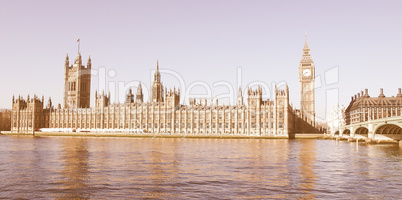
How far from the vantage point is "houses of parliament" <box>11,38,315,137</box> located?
13375 centimetres

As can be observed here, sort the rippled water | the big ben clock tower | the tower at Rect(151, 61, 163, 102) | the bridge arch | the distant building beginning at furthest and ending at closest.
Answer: the tower at Rect(151, 61, 163, 102), the big ben clock tower, the distant building, the bridge arch, the rippled water

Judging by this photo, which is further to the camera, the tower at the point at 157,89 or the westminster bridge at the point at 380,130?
the tower at the point at 157,89

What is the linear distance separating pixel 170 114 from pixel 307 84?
220 ft

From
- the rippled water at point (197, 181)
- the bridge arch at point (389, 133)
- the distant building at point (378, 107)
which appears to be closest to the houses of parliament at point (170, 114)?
the distant building at point (378, 107)

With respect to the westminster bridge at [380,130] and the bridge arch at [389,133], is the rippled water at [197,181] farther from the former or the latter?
the bridge arch at [389,133]

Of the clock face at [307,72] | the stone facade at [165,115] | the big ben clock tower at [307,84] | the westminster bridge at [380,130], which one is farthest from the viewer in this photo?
the clock face at [307,72]

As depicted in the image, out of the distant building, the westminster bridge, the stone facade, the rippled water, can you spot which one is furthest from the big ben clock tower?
the rippled water

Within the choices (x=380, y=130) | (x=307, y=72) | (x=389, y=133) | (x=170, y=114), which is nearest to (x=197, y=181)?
(x=380, y=130)

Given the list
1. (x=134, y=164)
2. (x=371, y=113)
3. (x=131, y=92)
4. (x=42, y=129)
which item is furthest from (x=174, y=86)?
(x=134, y=164)

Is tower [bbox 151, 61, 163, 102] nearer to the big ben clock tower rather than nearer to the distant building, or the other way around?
the big ben clock tower

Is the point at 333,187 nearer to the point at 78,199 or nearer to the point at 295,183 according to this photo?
the point at 295,183

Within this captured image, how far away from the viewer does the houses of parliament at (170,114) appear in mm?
133750

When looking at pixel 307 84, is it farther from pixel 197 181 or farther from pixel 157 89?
pixel 197 181

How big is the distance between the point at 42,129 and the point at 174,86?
63.0 metres
